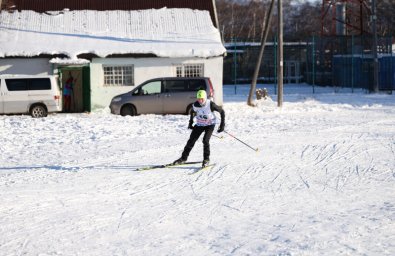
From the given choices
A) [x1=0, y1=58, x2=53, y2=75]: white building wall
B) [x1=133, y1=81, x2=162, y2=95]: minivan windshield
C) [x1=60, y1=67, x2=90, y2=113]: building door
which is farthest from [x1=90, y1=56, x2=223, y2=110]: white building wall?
[x1=133, y1=81, x2=162, y2=95]: minivan windshield

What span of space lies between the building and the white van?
2.42 metres

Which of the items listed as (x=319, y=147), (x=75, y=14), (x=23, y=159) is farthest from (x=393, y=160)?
(x=75, y=14)

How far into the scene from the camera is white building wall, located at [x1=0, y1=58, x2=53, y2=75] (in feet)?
93.9

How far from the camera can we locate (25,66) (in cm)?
2870

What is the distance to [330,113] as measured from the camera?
87.4 ft

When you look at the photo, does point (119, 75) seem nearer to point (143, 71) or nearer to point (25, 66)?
point (143, 71)

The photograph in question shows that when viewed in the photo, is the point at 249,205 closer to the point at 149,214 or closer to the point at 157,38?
the point at 149,214

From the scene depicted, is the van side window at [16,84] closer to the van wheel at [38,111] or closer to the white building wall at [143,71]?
the van wheel at [38,111]

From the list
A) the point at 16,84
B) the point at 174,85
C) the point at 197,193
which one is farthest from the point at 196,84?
the point at 197,193

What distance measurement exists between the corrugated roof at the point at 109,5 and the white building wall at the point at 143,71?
120 inches

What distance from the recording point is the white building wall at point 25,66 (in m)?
28.6

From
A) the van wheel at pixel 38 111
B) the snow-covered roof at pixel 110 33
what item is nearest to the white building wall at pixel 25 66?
the snow-covered roof at pixel 110 33

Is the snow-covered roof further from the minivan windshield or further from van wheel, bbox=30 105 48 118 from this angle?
van wheel, bbox=30 105 48 118

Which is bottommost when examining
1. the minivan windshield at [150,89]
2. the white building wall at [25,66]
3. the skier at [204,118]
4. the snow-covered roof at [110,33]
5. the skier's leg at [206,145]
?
the skier's leg at [206,145]
